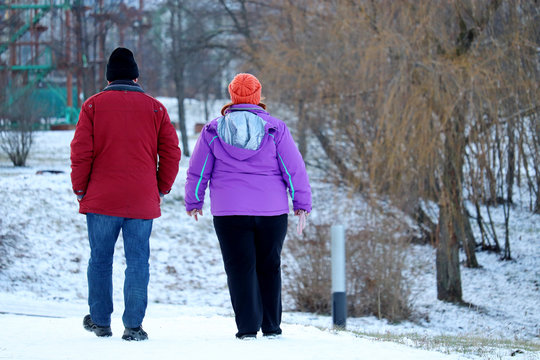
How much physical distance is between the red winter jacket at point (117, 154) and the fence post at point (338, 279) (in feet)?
9.14

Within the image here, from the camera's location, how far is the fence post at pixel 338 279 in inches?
271

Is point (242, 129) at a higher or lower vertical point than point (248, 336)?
higher

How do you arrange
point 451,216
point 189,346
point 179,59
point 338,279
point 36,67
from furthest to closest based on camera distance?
1. point 36,67
2. point 179,59
3. point 451,216
4. point 338,279
5. point 189,346

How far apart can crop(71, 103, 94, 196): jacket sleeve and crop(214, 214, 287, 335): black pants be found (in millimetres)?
784

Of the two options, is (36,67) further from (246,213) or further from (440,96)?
(246,213)

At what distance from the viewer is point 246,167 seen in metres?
4.37

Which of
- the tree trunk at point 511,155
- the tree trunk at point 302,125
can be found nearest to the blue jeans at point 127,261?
the tree trunk at point 511,155

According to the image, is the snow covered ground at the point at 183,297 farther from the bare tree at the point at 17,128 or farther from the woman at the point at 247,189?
the bare tree at the point at 17,128

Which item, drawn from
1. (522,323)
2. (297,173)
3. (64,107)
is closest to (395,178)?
(522,323)

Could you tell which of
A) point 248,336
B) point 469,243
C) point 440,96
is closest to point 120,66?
point 248,336

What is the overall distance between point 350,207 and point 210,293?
115 inches

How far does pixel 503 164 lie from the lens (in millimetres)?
12016

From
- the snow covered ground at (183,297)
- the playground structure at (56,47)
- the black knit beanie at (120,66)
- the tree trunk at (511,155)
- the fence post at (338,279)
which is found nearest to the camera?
the snow covered ground at (183,297)

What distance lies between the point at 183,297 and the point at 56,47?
1569 cm
